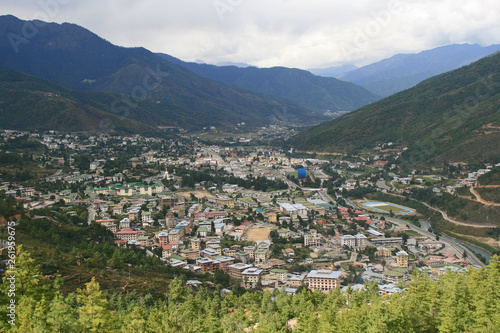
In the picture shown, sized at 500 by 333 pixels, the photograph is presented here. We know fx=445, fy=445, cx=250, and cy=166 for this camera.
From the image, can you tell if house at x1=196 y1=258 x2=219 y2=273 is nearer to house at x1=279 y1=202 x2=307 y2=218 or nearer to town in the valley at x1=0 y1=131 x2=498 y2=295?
town in the valley at x1=0 y1=131 x2=498 y2=295

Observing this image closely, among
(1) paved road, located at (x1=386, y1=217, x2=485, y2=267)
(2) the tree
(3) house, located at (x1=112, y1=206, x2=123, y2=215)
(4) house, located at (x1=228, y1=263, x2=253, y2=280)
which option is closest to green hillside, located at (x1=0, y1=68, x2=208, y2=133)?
(3) house, located at (x1=112, y1=206, x2=123, y2=215)

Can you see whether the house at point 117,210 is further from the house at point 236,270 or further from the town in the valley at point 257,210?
the house at point 236,270

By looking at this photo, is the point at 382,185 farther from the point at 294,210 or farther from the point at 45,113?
the point at 45,113

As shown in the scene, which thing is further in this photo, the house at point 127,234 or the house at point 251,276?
the house at point 127,234

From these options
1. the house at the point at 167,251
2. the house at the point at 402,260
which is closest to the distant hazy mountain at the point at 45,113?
the house at the point at 167,251

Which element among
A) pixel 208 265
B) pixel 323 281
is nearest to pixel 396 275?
pixel 323 281

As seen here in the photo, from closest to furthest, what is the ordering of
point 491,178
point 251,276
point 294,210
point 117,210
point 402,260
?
point 251,276 → point 402,260 → point 117,210 → point 294,210 → point 491,178
